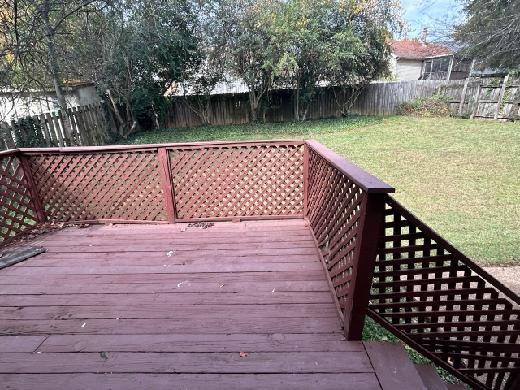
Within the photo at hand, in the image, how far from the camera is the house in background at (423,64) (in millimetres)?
22828

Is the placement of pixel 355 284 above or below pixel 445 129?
above

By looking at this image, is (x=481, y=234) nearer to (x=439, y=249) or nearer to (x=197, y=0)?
(x=439, y=249)

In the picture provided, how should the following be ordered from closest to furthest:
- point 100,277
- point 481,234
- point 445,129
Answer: point 100,277 → point 481,234 → point 445,129

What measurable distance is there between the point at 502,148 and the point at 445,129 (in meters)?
2.54

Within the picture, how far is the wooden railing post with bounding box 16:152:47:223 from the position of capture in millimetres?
3549

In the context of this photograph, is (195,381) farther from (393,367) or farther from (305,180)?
(305,180)

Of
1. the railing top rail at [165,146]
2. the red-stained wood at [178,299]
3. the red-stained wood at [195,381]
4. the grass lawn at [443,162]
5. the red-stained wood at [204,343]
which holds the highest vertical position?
the railing top rail at [165,146]

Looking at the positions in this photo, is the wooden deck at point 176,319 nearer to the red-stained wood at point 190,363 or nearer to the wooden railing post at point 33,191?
the red-stained wood at point 190,363

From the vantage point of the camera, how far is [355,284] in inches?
65.7

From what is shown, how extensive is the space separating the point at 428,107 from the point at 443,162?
21.5 ft

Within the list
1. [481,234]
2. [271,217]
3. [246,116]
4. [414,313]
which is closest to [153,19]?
[246,116]

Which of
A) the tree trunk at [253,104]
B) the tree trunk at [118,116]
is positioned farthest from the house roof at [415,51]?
the tree trunk at [118,116]

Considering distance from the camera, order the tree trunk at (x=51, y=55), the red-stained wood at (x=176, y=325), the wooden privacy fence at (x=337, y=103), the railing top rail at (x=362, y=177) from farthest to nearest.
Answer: the wooden privacy fence at (x=337, y=103) < the tree trunk at (x=51, y=55) < the red-stained wood at (x=176, y=325) < the railing top rail at (x=362, y=177)

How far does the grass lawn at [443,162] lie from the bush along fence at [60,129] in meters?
1.42
